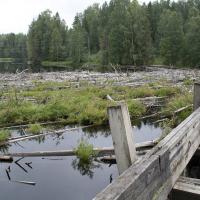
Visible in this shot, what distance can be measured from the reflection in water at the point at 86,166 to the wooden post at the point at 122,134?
6.28 metres

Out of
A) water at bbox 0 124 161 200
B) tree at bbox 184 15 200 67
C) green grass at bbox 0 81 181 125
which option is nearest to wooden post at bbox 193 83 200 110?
Answer: water at bbox 0 124 161 200

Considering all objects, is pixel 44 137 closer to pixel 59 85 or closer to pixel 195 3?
pixel 59 85

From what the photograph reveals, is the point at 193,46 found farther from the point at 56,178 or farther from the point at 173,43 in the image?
the point at 56,178

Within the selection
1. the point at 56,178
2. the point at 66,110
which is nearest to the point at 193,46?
the point at 66,110

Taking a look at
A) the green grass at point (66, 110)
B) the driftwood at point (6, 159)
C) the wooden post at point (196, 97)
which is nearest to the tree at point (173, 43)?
the green grass at point (66, 110)

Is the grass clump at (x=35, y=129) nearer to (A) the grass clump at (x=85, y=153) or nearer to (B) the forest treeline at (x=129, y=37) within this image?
(A) the grass clump at (x=85, y=153)

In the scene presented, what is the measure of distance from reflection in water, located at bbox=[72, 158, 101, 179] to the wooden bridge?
5760mm

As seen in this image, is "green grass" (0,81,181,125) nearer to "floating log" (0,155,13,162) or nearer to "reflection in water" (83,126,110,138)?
"reflection in water" (83,126,110,138)

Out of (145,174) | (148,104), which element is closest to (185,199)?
(145,174)

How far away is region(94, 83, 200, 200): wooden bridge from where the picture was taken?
2.41 m

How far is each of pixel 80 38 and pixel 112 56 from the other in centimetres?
1763

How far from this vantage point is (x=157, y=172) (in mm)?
2896

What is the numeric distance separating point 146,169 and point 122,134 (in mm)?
417

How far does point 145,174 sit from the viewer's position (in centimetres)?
264
